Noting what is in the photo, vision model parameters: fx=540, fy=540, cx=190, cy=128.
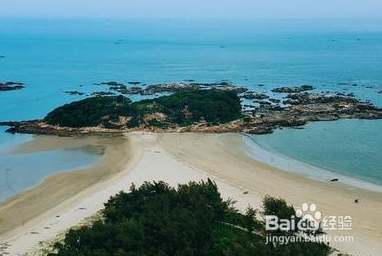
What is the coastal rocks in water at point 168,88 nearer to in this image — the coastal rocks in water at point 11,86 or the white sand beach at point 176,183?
the coastal rocks in water at point 11,86

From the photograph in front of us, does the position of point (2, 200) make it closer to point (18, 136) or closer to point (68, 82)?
point (18, 136)

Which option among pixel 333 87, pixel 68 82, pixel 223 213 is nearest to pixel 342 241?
pixel 223 213

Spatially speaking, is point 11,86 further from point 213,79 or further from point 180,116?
point 180,116

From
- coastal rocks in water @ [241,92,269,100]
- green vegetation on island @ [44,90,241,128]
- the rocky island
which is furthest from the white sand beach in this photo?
coastal rocks in water @ [241,92,269,100]

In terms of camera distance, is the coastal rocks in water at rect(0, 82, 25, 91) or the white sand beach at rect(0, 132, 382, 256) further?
the coastal rocks in water at rect(0, 82, 25, 91)

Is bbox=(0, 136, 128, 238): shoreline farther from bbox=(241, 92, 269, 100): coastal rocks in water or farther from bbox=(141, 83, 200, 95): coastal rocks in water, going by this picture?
bbox=(141, 83, 200, 95): coastal rocks in water

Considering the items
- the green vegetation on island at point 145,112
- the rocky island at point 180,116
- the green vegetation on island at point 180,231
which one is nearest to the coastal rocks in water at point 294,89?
the rocky island at point 180,116
